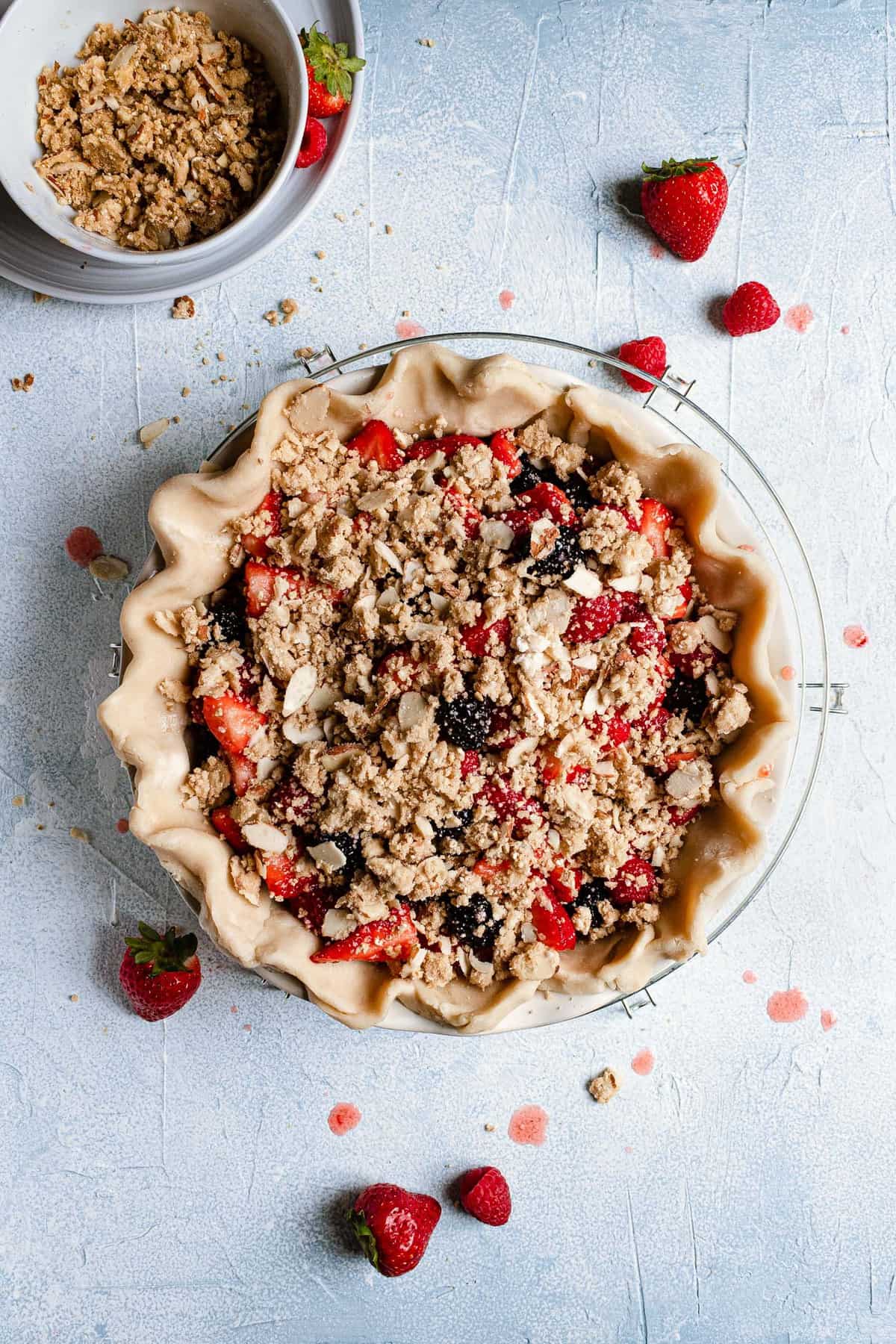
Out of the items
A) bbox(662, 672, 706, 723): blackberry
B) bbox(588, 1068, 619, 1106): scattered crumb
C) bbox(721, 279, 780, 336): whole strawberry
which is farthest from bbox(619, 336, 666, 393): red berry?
bbox(588, 1068, 619, 1106): scattered crumb

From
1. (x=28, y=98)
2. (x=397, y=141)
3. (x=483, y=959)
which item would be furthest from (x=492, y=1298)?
(x=28, y=98)

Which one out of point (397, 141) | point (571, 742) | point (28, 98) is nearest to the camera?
point (571, 742)

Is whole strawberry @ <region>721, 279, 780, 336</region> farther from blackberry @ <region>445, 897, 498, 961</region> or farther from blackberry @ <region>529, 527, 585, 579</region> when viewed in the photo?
blackberry @ <region>445, 897, 498, 961</region>

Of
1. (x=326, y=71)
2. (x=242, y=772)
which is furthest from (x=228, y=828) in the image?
(x=326, y=71)

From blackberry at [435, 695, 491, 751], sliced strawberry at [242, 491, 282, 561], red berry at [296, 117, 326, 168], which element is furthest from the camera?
red berry at [296, 117, 326, 168]

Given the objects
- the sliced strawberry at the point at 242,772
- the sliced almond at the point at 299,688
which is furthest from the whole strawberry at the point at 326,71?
→ the sliced strawberry at the point at 242,772

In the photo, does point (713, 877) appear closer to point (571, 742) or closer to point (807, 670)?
point (571, 742)

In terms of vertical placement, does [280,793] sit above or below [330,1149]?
above

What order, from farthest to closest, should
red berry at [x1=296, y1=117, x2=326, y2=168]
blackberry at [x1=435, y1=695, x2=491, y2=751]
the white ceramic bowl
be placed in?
red berry at [x1=296, y1=117, x2=326, y2=168], the white ceramic bowl, blackberry at [x1=435, y1=695, x2=491, y2=751]
